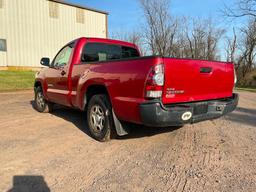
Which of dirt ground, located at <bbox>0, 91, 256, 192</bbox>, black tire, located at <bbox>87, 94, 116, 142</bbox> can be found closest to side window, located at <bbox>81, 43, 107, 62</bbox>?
black tire, located at <bbox>87, 94, 116, 142</bbox>

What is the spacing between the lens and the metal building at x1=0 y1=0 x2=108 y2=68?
2147cm

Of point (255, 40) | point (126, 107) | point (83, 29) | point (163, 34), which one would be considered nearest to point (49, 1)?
point (83, 29)

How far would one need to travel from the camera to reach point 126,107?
154 inches

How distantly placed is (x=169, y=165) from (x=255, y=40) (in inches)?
1598

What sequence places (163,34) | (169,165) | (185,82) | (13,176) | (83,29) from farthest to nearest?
→ (163,34) → (83,29) → (185,82) → (169,165) → (13,176)

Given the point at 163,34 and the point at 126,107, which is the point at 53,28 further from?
the point at 126,107

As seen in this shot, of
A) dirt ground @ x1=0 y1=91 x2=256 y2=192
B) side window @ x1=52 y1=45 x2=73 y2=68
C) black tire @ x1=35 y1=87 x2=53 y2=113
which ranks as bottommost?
dirt ground @ x1=0 y1=91 x2=256 y2=192

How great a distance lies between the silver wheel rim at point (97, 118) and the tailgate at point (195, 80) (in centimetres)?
142

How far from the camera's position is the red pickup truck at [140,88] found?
3.59 m

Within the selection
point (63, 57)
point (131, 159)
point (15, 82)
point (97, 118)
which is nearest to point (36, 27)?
point (15, 82)

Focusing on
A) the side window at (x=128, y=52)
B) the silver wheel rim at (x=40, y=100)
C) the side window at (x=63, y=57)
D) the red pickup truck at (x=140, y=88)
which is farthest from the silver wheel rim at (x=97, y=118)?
the silver wheel rim at (x=40, y=100)

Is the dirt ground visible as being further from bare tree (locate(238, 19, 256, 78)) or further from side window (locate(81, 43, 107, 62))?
bare tree (locate(238, 19, 256, 78))

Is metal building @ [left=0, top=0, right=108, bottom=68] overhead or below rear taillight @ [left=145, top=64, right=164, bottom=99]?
overhead

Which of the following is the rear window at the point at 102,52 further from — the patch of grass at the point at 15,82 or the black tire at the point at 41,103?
the patch of grass at the point at 15,82
